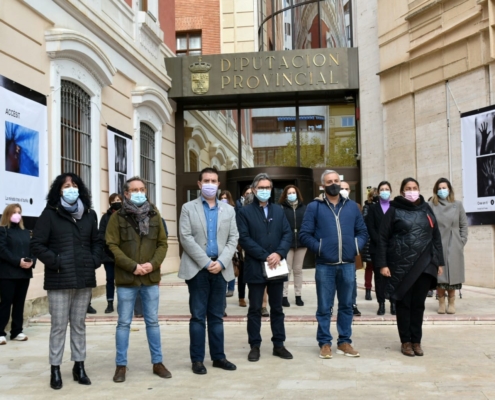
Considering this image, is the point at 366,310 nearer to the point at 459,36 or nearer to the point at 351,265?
the point at 351,265

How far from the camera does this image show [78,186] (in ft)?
18.3

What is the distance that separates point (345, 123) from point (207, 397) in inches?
521

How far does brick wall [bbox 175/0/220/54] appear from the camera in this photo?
21375mm

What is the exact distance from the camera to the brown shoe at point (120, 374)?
17.7ft

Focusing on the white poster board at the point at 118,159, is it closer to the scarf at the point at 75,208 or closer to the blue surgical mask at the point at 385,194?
the blue surgical mask at the point at 385,194

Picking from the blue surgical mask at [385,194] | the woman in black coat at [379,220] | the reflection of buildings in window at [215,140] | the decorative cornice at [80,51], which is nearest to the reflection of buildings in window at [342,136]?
the reflection of buildings in window at [215,140]

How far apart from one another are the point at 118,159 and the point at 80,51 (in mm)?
2765

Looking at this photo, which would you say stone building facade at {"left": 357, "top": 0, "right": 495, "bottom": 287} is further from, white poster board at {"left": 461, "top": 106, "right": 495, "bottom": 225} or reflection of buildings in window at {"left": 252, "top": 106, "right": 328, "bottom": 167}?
reflection of buildings in window at {"left": 252, "top": 106, "right": 328, "bottom": 167}

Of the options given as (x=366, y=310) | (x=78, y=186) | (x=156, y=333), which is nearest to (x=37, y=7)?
(x=78, y=186)

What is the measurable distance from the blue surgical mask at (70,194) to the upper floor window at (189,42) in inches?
659

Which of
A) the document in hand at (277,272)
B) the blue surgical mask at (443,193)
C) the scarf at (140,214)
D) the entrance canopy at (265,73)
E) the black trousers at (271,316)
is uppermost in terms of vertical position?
the entrance canopy at (265,73)

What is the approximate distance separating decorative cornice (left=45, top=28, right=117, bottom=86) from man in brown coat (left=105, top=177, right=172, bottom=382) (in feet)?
17.2

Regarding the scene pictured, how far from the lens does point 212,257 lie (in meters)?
5.90

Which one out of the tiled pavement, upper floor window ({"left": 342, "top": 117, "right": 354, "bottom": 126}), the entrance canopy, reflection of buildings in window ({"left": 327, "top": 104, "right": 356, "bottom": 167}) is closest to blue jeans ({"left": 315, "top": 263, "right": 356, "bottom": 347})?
the tiled pavement
